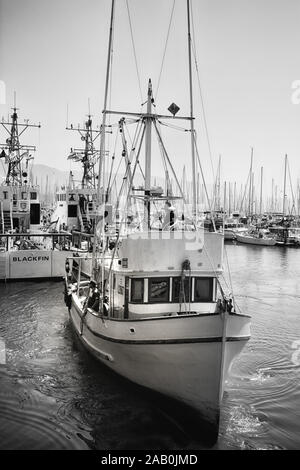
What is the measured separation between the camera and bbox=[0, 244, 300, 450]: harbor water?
830cm

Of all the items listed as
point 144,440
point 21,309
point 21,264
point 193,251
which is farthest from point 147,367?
point 21,264

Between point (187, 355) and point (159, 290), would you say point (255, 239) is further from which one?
point (187, 355)

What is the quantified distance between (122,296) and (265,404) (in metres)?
4.80

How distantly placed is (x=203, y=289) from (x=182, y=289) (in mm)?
678

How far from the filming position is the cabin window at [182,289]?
10.1 meters

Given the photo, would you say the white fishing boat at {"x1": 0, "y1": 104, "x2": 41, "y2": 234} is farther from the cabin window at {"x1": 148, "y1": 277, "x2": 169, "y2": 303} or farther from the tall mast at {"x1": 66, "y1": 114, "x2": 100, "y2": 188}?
the cabin window at {"x1": 148, "y1": 277, "x2": 169, "y2": 303}

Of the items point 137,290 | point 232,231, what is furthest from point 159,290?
point 232,231

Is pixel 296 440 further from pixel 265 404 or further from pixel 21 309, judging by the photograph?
pixel 21 309

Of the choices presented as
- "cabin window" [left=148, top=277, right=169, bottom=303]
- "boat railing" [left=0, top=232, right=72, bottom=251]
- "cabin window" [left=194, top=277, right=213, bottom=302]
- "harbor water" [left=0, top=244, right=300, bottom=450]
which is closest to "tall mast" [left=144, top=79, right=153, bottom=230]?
"cabin window" [left=148, top=277, right=169, bottom=303]

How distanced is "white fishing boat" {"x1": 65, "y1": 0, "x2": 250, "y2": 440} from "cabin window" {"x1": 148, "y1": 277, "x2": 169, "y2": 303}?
0.03 m

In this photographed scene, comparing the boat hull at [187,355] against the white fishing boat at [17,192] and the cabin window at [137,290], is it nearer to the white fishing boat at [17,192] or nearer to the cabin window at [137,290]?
the cabin window at [137,290]

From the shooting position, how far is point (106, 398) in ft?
32.5

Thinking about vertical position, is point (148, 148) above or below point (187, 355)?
above
